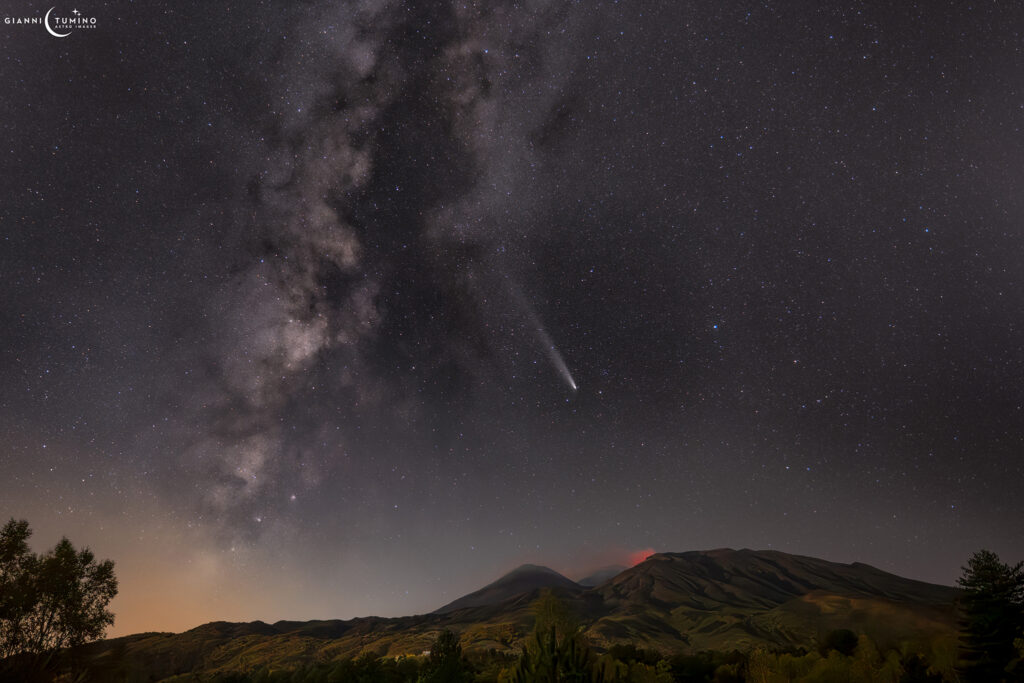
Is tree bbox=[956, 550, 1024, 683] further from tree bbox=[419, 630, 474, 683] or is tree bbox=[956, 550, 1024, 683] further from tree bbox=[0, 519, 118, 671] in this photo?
tree bbox=[0, 519, 118, 671]

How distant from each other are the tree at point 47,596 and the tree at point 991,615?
82.6 m

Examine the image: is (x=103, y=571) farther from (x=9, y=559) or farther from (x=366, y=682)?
(x=366, y=682)

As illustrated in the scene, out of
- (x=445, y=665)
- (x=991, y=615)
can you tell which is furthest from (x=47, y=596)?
(x=991, y=615)

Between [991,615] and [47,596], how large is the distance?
282 ft

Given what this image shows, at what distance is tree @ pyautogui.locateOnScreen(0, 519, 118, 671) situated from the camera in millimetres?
27984

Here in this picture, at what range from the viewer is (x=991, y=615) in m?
56.3

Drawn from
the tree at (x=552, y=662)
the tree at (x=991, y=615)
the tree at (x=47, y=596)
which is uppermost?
the tree at (x=47, y=596)

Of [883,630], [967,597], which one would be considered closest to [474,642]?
[883,630]

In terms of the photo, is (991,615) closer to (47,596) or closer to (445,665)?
(445,665)

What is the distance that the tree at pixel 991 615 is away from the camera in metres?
54.9

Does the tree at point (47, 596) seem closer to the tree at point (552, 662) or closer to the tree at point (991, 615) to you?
the tree at point (552, 662)

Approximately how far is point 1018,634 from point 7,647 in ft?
285

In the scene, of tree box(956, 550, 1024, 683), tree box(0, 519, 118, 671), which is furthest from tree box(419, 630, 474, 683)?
tree box(956, 550, 1024, 683)

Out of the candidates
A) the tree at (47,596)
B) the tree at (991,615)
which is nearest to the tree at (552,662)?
the tree at (47,596)
